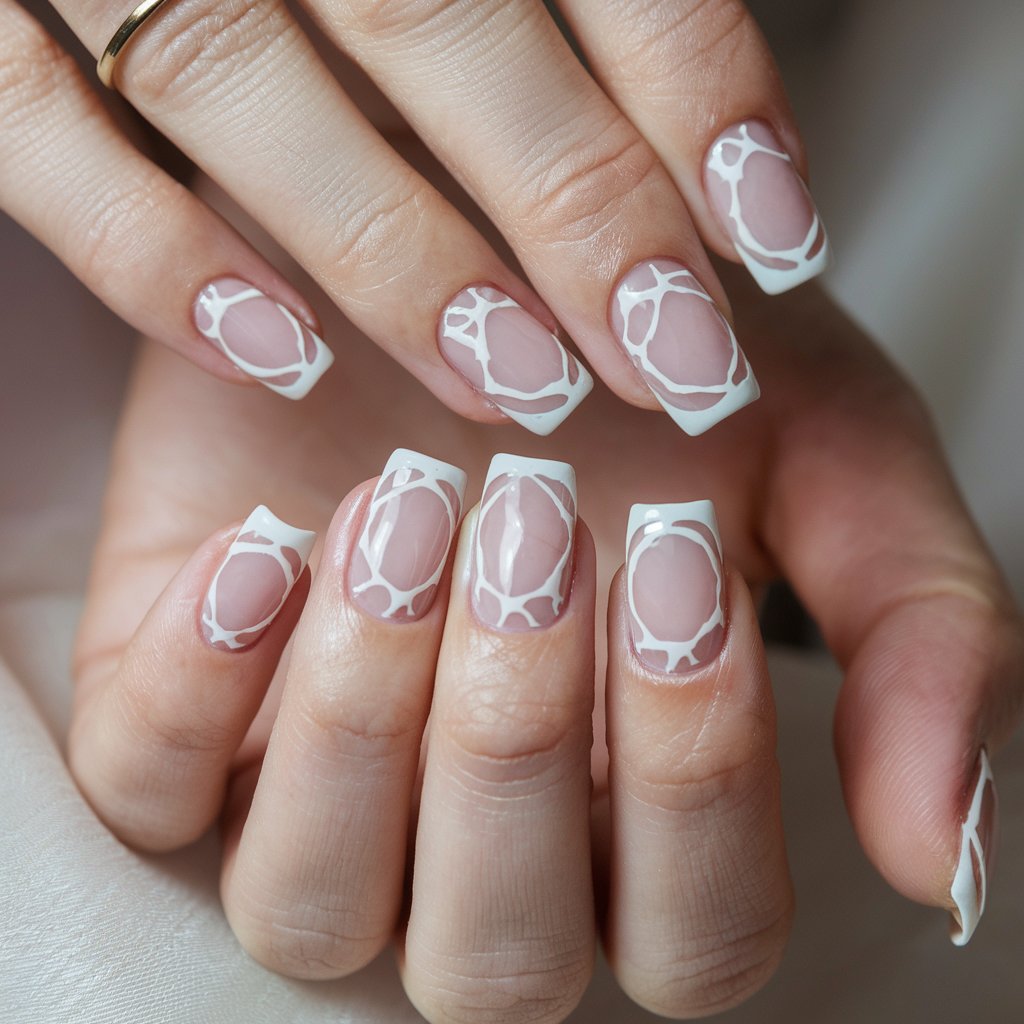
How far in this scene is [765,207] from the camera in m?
0.67

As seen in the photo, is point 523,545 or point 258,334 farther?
point 258,334

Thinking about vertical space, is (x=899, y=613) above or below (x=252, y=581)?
below

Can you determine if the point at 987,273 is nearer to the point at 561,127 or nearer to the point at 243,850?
the point at 561,127

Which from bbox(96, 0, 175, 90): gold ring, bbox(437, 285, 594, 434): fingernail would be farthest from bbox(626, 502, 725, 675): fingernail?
bbox(96, 0, 175, 90): gold ring

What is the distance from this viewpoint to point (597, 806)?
2.35 feet

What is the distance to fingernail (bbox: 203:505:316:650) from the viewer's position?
0.64 m

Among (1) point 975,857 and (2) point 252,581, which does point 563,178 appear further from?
(1) point 975,857

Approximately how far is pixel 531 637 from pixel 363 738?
11 cm

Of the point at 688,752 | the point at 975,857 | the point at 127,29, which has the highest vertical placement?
the point at 127,29

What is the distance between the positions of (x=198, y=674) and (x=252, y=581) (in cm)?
6

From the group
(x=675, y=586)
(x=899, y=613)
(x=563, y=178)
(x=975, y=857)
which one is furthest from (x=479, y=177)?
(x=975, y=857)

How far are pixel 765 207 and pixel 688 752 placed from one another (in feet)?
1.11

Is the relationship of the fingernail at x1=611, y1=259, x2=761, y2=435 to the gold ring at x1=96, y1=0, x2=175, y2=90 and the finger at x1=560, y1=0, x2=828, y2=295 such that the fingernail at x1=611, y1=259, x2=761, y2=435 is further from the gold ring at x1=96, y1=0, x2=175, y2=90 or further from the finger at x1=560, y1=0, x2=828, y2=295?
the gold ring at x1=96, y1=0, x2=175, y2=90

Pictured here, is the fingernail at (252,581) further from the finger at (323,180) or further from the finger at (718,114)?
the finger at (718,114)
